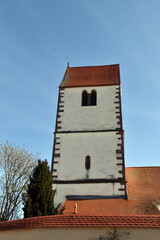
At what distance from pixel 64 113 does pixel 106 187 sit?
5.55 m

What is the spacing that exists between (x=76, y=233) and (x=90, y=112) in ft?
34.1

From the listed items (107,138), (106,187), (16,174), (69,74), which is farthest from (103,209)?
(69,74)

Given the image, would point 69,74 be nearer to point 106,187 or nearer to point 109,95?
point 109,95

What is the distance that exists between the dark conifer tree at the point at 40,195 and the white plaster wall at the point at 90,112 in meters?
5.44

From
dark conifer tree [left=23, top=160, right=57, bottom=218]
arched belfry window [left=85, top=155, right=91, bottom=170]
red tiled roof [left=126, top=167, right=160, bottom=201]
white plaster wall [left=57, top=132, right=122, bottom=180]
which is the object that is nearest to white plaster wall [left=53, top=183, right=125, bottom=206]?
white plaster wall [left=57, top=132, right=122, bottom=180]

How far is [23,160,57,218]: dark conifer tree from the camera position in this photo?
1088cm

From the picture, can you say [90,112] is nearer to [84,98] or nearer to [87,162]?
[84,98]

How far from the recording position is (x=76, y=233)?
26.5ft

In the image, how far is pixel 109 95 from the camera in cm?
1836

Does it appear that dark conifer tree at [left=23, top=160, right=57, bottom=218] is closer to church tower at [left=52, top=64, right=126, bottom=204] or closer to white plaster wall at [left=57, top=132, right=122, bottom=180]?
church tower at [left=52, top=64, right=126, bottom=204]

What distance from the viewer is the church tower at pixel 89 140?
596 inches

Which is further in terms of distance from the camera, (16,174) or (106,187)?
(16,174)

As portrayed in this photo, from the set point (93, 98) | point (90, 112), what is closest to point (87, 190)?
point (90, 112)

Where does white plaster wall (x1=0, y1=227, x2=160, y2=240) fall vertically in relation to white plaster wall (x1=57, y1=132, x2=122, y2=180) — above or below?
below
